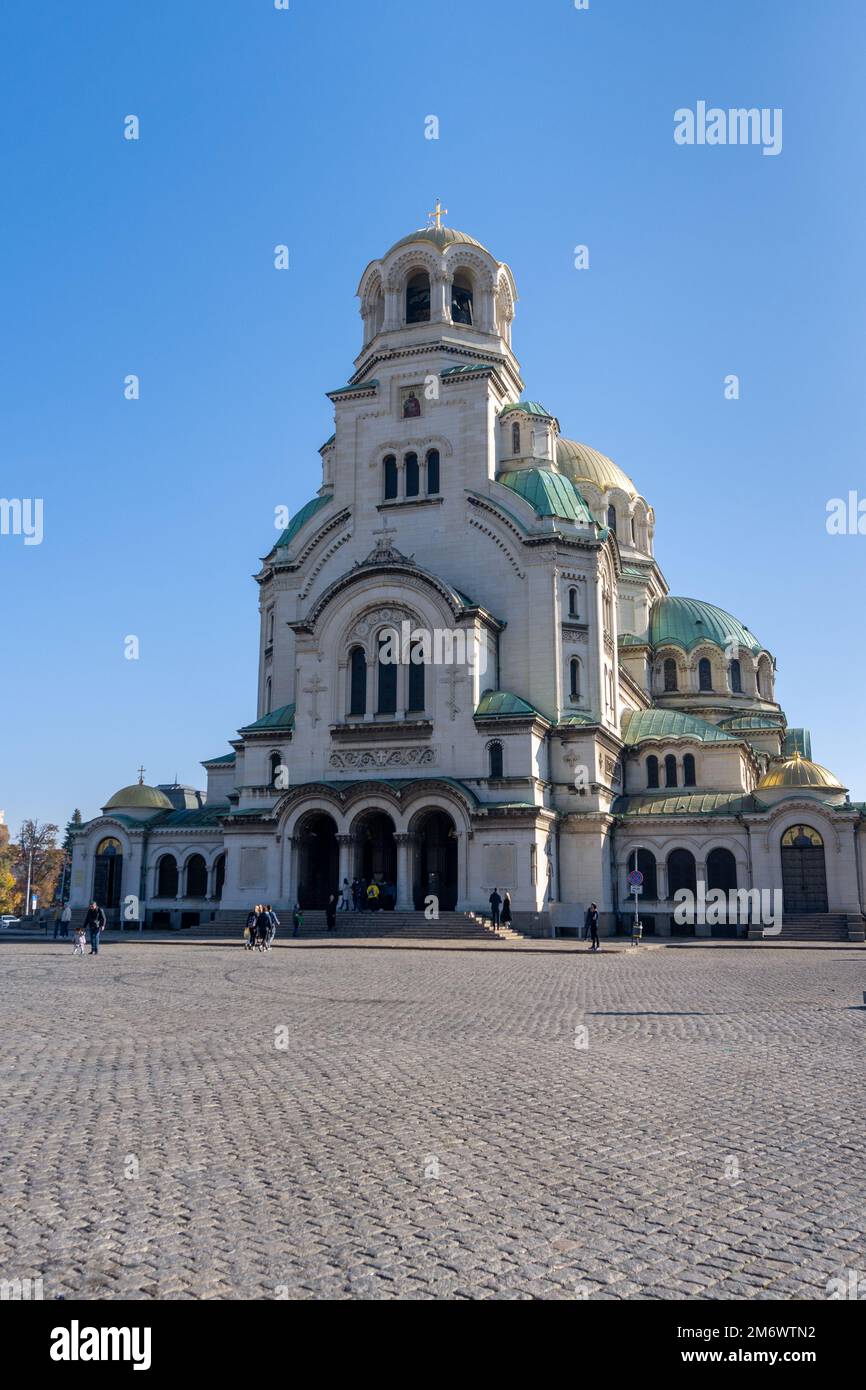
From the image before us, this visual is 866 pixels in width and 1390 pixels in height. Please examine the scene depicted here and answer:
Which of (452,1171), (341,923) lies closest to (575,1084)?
(452,1171)

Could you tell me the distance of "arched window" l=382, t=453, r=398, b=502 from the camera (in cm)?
5775

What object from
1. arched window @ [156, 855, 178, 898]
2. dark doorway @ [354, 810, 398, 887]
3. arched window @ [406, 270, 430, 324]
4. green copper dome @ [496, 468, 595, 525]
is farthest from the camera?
arched window @ [156, 855, 178, 898]

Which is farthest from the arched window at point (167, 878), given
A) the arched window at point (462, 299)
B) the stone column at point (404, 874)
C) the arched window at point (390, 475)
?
the arched window at point (462, 299)

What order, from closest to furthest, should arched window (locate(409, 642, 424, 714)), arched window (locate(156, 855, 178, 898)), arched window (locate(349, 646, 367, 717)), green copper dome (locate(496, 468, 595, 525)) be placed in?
arched window (locate(409, 642, 424, 714)) → arched window (locate(349, 646, 367, 717)) → green copper dome (locate(496, 468, 595, 525)) → arched window (locate(156, 855, 178, 898))

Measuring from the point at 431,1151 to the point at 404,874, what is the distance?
39762 millimetres

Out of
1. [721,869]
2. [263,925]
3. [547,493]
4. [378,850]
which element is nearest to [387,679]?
[378,850]

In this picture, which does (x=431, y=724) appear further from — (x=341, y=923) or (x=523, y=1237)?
(x=523, y=1237)

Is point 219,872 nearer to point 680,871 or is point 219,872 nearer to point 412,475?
point 412,475

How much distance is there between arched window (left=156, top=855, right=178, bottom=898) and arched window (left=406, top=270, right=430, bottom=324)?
31.8 metres

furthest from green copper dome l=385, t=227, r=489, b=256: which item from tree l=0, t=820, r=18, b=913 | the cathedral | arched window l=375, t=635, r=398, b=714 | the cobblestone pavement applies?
tree l=0, t=820, r=18, b=913

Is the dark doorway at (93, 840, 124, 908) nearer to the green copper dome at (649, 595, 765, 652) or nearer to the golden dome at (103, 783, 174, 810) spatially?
the golden dome at (103, 783, 174, 810)

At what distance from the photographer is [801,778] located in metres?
53.1

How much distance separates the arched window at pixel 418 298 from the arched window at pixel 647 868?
3013cm

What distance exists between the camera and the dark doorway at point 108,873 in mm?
61094
